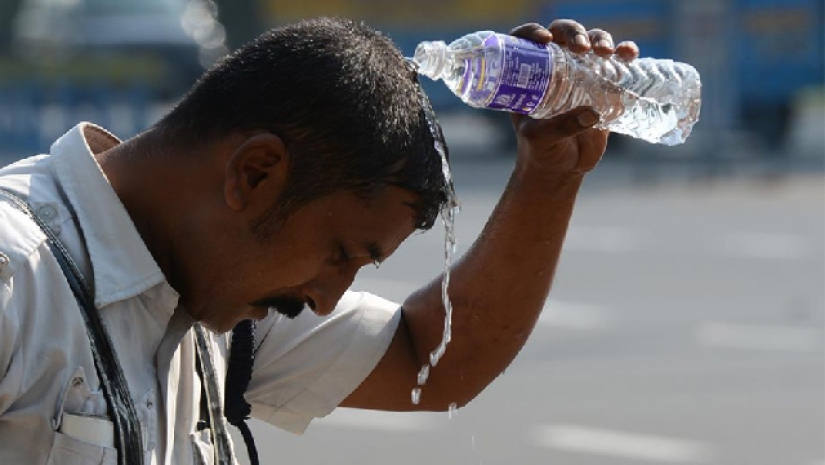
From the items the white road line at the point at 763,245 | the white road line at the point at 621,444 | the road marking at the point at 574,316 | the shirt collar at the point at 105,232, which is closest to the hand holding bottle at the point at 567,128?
the shirt collar at the point at 105,232

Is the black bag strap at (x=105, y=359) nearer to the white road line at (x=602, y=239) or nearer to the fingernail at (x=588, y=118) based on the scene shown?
the fingernail at (x=588, y=118)

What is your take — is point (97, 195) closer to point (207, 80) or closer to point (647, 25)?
point (207, 80)

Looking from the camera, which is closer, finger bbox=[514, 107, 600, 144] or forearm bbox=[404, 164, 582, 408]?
finger bbox=[514, 107, 600, 144]

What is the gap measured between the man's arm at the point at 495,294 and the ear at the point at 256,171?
2.37ft

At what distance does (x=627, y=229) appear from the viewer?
13.6 meters

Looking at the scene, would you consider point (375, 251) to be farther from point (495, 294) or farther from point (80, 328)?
point (495, 294)

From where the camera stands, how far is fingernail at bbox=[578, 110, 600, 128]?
9.79 ft

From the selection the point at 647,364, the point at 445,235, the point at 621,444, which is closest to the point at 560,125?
the point at 445,235


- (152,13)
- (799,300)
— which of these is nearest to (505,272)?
(799,300)

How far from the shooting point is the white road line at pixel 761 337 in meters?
8.93

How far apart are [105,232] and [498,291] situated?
99 centimetres

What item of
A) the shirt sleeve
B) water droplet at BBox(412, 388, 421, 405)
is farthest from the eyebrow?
water droplet at BBox(412, 388, 421, 405)

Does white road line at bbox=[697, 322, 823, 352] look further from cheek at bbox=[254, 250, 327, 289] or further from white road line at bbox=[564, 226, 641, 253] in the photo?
cheek at bbox=[254, 250, 327, 289]

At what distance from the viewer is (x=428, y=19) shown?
21172 mm
